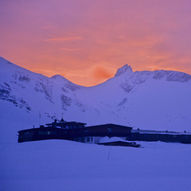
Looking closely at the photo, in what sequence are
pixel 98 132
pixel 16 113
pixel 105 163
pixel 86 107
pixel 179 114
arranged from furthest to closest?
pixel 86 107 → pixel 179 114 → pixel 16 113 → pixel 98 132 → pixel 105 163

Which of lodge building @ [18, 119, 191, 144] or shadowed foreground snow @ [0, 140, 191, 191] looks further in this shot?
lodge building @ [18, 119, 191, 144]

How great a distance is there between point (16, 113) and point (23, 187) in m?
118

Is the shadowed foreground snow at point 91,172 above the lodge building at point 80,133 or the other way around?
the other way around

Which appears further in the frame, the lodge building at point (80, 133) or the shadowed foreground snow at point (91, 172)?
the lodge building at point (80, 133)

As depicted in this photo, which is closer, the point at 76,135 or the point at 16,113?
the point at 76,135

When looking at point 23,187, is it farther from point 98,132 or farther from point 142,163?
point 98,132

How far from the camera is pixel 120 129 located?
55719 mm

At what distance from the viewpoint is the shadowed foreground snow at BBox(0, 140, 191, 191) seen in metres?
15.0

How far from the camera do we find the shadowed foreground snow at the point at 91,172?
15031 millimetres

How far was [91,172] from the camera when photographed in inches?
736

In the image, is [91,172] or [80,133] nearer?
[91,172]

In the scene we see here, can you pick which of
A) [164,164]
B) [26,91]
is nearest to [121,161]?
[164,164]

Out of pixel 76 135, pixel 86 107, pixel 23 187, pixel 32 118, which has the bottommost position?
pixel 23 187

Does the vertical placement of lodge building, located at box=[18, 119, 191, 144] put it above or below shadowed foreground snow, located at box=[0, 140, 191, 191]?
above
